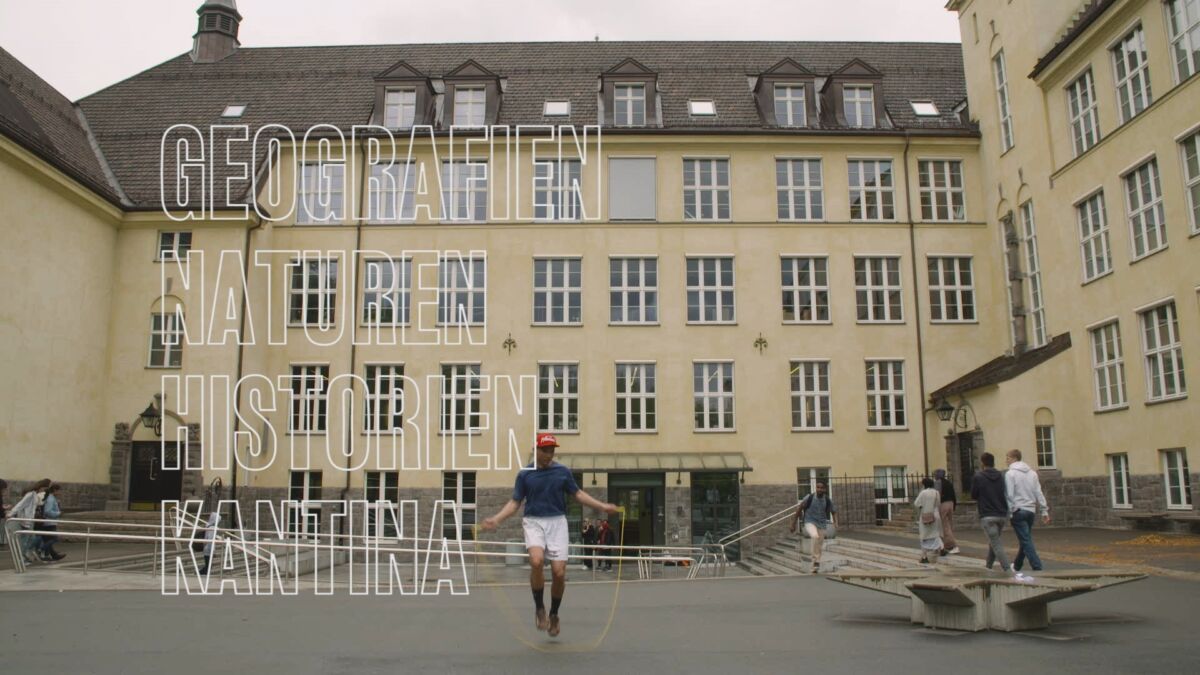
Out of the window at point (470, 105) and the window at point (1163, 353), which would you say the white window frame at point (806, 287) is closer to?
the window at point (1163, 353)

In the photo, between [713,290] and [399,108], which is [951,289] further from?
[399,108]

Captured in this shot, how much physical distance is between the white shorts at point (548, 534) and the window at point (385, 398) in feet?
77.6

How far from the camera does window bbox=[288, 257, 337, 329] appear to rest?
1303 inches

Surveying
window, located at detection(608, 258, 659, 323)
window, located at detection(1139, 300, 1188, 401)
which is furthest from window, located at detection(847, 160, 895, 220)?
window, located at detection(1139, 300, 1188, 401)

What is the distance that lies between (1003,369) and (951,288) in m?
4.73

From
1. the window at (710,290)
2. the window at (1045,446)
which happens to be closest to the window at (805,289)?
the window at (710,290)

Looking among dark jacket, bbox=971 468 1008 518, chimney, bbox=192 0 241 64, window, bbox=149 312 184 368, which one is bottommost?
dark jacket, bbox=971 468 1008 518

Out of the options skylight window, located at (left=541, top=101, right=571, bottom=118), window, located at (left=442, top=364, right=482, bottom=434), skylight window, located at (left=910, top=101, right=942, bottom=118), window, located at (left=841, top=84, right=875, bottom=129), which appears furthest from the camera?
skylight window, located at (left=910, top=101, right=942, bottom=118)

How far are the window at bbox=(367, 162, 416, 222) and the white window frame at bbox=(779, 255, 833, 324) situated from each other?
1308 cm

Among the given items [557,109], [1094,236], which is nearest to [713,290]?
[557,109]

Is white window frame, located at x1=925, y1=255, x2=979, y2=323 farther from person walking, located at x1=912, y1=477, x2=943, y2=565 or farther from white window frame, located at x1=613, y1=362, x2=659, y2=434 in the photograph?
person walking, located at x1=912, y1=477, x2=943, y2=565

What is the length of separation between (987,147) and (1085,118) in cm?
625

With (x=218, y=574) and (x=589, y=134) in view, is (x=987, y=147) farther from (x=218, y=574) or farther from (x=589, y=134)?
(x=218, y=574)

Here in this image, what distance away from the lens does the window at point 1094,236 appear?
85.9ft
